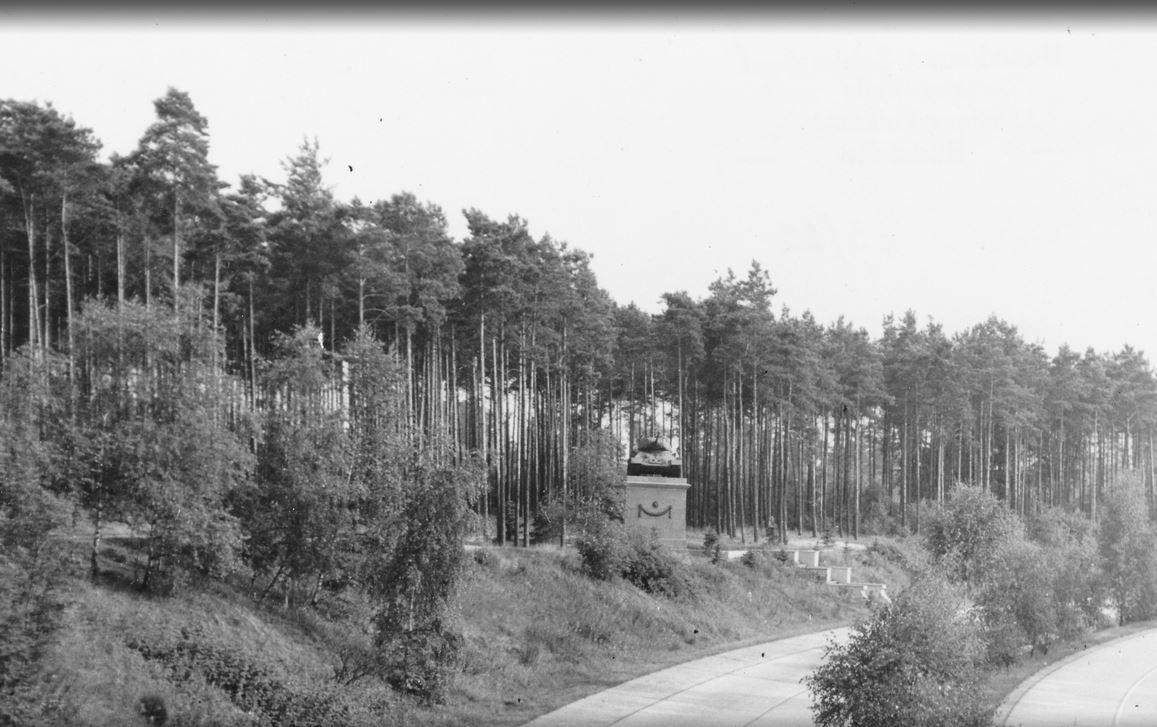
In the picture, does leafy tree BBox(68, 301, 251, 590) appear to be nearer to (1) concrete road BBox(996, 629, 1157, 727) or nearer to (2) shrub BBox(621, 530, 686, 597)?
(1) concrete road BBox(996, 629, 1157, 727)

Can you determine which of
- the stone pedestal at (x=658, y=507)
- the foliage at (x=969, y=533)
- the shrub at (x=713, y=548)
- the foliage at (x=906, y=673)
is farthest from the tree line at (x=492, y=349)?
the foliage at (x=969, y=533)

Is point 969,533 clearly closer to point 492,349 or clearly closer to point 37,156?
point 492,349

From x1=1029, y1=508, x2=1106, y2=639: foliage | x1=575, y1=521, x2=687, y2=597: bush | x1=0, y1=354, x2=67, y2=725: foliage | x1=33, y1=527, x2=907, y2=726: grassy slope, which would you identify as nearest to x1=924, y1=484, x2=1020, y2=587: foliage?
x1=1029, y1=508, x2=1106, y2=639: foliage

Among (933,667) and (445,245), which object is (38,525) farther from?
(445,245)

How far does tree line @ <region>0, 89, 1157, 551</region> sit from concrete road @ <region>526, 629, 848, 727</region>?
6.54 metres

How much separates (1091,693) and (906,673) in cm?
1258

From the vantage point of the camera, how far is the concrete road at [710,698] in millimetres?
24497

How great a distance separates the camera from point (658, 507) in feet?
157

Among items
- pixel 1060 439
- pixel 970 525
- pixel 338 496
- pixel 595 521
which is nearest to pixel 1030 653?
pixel 970 525

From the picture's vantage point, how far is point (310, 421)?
27703mm

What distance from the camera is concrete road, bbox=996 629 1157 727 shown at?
2500cm

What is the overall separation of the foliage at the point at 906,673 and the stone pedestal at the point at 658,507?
26.3m

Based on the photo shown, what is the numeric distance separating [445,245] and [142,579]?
2332 cm

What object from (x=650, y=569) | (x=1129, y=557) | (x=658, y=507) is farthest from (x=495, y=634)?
(x=1129, y=557)
